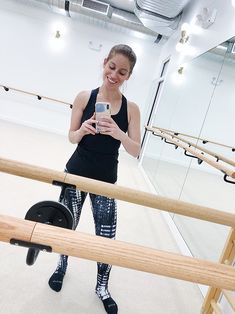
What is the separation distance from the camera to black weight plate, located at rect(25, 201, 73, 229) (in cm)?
109

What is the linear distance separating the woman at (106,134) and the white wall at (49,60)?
5377 millimetres

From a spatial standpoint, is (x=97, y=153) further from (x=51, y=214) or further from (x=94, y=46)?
(x=94, y=46)

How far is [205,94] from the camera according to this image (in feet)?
9.94

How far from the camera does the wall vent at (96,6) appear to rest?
511 centimetres

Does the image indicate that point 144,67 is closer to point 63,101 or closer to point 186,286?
point 63,101

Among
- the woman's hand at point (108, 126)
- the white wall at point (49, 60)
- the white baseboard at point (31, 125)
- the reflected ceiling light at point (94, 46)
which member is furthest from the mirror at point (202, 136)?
the white baseboard at point (31, 125)

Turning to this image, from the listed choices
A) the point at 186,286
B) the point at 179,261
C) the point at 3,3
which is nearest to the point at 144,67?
the point at 3,3

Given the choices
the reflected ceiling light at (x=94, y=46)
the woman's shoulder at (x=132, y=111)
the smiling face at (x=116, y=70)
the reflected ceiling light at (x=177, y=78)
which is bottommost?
the woman's shoulder at (x=132, y=111)

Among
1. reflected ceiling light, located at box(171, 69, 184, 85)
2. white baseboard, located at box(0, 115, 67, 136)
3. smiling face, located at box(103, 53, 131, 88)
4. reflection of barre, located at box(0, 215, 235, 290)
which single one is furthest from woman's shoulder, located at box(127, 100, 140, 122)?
white baseboard, located at box(0, 115, 67, 136)

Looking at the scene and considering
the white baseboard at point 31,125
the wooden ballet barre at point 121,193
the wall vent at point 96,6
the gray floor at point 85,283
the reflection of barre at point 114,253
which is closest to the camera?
the reflection of barre at point 114,253

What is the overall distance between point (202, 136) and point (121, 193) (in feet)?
6.57

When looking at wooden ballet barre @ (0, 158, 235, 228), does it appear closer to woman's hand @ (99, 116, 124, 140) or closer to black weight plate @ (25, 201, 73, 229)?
black weight plate @ (25, 201, 73, 229)

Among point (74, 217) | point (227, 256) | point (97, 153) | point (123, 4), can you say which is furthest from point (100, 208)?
point (123, 4)

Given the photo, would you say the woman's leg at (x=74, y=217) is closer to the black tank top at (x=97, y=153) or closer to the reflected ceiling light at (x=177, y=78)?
the black tank top at (x=97, y=153)
